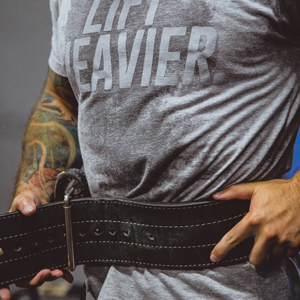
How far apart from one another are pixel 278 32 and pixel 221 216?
1.14 ft

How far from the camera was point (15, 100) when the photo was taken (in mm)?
1844

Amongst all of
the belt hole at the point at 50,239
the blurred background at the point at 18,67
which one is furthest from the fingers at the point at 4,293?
the blurred background at the point at 18,67

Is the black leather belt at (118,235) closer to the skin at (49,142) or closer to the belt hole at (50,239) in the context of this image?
the belt hole at (50,239)

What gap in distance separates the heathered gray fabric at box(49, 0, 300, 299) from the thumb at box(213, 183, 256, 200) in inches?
0.8

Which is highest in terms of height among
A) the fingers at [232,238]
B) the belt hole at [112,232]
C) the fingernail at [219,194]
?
the fingernail at [219,194]

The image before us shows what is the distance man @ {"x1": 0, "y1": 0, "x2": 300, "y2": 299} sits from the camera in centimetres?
54

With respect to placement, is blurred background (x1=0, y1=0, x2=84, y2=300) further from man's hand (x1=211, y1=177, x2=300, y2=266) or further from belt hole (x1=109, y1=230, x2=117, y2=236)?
man's hand (x1=211, y1=177, x2=300, y2=266)

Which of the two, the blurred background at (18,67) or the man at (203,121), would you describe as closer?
the man at (203,121)

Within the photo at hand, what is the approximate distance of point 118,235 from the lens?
Result: 2.05ft

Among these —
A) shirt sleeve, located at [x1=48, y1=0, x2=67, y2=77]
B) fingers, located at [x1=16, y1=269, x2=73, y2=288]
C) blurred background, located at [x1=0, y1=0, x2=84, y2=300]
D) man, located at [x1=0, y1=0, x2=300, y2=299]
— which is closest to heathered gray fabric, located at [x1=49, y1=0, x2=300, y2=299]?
man, located at [x1=0, y1=0, x2=300, y2=299]

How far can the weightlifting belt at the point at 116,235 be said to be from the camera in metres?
0.56

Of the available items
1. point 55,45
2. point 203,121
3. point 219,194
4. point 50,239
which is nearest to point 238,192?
point 219,194

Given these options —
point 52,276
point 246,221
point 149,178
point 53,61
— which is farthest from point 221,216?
point 53,61

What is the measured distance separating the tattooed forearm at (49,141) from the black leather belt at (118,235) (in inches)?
7.0
